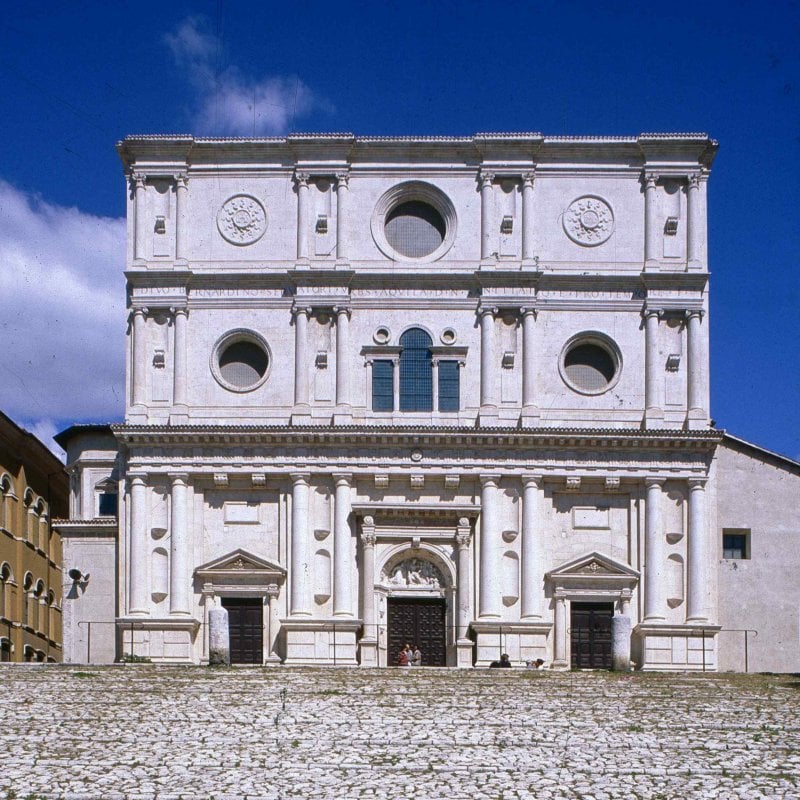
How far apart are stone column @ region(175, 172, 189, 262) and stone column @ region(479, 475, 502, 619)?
41.2 ft

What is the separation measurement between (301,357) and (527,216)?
28.6ft

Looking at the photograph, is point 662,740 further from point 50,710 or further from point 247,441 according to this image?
point 247,441

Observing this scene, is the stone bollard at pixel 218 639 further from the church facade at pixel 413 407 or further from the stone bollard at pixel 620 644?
the stone bollard at pixel 620 644

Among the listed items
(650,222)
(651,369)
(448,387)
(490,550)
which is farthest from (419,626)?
(650,222)

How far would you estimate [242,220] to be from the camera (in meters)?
52.6

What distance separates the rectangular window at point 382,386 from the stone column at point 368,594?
12.4 ft

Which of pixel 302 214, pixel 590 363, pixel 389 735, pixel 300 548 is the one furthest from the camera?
pixel 302 214

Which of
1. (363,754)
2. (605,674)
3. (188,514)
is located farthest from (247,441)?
(363,754)

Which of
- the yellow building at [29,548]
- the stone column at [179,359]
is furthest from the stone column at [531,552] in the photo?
the yellow building at [29,548]

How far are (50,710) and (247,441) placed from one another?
1846 centimetres

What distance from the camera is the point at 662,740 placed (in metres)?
30.4

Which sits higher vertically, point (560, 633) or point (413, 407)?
point (413, 407)

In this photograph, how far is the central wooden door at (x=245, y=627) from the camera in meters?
Result: 50.1

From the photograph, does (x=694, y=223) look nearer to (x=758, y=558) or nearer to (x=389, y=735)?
(x=758, y=558)
